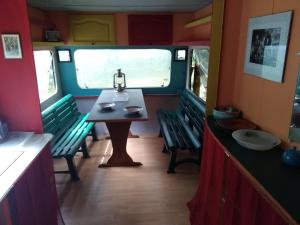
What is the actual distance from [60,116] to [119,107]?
104 cm

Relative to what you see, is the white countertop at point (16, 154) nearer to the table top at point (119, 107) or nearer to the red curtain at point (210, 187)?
the table top at point (119, 107)

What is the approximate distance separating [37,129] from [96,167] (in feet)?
5.94

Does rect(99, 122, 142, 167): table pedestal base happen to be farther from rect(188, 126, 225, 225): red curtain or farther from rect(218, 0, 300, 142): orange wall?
rect(218, 0, 300, 142): orange wall

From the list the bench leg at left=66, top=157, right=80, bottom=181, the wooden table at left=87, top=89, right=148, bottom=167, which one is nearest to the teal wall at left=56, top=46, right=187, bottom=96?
the wooden table at left=87, top=89, right=148, bottom=167

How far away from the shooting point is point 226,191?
196 centimetres

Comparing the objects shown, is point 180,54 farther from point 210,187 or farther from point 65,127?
point 210,187

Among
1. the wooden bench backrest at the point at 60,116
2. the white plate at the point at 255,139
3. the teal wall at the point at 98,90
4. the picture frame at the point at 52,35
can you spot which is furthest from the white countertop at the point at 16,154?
the teal wall at the point at 98,90

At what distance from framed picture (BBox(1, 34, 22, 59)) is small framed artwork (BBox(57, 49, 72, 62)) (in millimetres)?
2955

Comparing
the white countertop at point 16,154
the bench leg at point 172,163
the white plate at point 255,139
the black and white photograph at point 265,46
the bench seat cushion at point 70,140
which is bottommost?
the bench leg at point 172,163

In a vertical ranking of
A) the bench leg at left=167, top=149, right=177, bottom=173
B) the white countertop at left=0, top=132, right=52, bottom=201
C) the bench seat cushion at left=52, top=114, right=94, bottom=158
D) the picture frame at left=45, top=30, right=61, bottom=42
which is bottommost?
the bench leg at left=167, top=149, right=177, bottom=173

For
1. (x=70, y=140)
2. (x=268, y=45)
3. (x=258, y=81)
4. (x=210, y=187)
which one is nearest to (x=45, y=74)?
(x=70, y=140)

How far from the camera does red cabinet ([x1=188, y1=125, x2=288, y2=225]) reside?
1.51 m

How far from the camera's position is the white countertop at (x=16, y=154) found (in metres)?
1.71

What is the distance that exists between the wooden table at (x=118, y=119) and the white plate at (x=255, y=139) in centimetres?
162
